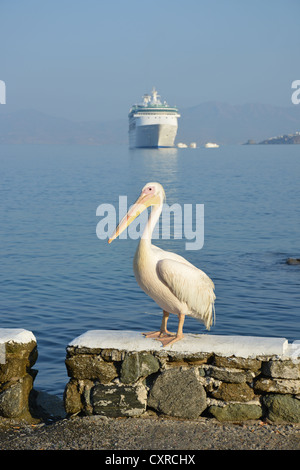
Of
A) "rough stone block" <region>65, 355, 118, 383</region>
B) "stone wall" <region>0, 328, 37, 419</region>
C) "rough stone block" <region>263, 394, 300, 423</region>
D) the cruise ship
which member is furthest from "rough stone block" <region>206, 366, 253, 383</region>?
the cruise ship

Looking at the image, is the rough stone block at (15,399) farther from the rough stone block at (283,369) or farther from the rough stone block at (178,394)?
the rough stone block at (283,369)

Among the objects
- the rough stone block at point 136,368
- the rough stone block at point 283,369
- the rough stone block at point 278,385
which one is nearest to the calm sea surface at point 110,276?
the rough stone block at point 136,368

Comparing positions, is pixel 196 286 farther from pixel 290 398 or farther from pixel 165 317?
pixel 290 398

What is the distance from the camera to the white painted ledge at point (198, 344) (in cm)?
546

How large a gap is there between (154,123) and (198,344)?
138 metres

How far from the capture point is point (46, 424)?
5.60 m

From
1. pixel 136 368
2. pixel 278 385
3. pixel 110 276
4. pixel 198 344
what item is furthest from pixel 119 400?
pixel 110 276

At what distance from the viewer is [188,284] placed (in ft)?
19.1

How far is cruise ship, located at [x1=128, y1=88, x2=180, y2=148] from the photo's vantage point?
13988 cm

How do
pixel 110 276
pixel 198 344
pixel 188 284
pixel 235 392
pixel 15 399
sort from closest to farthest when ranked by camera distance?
1. pixel 235 392
2. pixel 198 344
3. pixel 15 399
4. pixel 188 284
5. pixel 110 276

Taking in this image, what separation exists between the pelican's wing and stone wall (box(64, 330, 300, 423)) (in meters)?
0.35

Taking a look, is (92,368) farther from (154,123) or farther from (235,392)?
(154,123)

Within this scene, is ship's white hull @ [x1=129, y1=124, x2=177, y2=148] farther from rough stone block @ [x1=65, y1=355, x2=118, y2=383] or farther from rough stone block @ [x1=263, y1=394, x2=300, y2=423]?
rough stone block @ [x1=263, y1=394, x2=300, y2=423]
